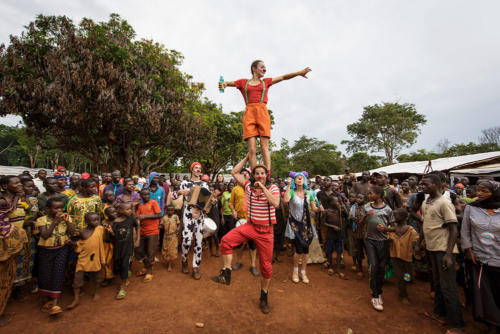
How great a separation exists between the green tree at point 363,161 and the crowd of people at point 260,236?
97.9 feet

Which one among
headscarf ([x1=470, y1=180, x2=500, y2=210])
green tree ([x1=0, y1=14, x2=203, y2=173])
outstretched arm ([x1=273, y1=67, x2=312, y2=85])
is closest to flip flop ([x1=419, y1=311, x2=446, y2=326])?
headscarf ([x1=470, y1=180, x2=500, y2=210])

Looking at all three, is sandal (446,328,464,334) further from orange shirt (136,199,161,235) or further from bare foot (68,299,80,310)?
bare foot (68,299,80,310)

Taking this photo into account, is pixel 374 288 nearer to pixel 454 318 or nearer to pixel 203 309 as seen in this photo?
pixel 454 318

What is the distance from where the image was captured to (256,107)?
3521mm

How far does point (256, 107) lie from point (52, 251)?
3879 millimetres

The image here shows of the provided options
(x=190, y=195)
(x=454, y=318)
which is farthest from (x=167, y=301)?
(x=454, y=318)

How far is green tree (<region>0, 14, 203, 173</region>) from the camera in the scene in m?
10.0

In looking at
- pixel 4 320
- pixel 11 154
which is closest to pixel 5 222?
pixel 4 320

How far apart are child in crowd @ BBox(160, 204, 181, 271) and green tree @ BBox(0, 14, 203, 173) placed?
27.8 ft

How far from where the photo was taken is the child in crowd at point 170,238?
4.88m

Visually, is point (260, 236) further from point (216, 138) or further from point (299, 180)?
point (216, 138)

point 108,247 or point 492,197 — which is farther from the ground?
point 492,197

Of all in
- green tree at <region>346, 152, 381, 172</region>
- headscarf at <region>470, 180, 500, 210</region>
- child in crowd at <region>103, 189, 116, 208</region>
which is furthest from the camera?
green tree at <region>346, 152, 381, 172</region>

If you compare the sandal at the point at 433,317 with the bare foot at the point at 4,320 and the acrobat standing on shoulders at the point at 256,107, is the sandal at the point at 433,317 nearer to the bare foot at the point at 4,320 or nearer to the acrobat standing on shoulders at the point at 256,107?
the acrobat standing on shoulders at the point at 256,107
